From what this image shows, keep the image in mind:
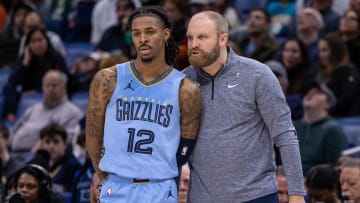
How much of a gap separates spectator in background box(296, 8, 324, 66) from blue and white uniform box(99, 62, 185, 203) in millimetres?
5029

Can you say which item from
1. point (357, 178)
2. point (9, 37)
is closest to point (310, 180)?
point (357, 178)

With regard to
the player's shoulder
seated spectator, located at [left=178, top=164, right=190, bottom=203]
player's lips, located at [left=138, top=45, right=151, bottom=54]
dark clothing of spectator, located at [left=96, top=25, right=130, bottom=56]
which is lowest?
seated spectator, located at [left=178, top=164, right=190, bottom=203]

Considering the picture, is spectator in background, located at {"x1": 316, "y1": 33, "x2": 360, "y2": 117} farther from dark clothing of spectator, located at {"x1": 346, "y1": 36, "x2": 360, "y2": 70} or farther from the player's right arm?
the player's right arm

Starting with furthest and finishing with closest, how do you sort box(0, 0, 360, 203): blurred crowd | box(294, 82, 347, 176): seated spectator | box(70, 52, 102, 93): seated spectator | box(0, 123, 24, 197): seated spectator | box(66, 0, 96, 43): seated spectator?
box(66, 0, 96, 43): seated spectator < box(70, 52, 102, 93): seated spectator < box(0, 123, 24, 197): seated spectator < box(294, 82, 347, 176): seated spectator < box(0, 0, 360, 203): blurred crowd

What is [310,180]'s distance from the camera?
25.2 ft

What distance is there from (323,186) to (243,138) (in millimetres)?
1990

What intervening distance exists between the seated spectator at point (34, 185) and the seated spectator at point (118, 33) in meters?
3.75

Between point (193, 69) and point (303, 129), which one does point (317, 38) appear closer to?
point (303, 129)

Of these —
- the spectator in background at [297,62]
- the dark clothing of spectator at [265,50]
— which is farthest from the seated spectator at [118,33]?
the spectator in background at [297,62]

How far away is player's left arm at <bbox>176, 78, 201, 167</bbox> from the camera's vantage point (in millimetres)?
5785

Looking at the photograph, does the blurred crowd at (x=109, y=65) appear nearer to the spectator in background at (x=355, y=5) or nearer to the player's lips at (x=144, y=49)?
the spectator in background at (x=355, y=5)

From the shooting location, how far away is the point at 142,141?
5727 millimetres

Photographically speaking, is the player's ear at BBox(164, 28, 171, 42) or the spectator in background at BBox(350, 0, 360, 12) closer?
the player's ear at BBox(164, 28, 171, 42)

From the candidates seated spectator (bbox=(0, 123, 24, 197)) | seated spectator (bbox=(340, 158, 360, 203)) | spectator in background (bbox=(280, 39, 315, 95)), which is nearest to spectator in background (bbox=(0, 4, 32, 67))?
seated spectator (bbox=(0, 123, 24, 197))
